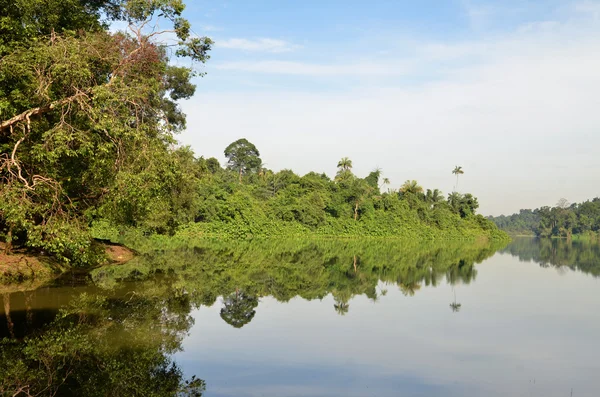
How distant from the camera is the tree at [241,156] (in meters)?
78.8

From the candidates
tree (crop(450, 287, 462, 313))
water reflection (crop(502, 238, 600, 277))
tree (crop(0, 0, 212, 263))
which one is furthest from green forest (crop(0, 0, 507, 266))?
water reflection (crop(502, 238, 600, 277))

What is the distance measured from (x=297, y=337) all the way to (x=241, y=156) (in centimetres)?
7025

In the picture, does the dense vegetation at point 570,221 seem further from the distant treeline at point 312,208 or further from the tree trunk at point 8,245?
the tree trunk at point 8,245

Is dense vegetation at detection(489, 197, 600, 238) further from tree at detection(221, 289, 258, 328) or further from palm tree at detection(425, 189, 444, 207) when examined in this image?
tree at detection(221, 289, 258, 328)

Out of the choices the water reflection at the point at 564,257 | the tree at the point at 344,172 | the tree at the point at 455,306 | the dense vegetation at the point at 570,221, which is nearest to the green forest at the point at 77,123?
the tree at the point at 455,306

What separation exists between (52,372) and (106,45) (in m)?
10.8

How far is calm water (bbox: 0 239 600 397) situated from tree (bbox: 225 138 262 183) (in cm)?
6146

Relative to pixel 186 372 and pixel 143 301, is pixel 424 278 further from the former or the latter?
pixel 186 372

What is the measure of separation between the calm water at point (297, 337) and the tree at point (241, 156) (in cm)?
6146

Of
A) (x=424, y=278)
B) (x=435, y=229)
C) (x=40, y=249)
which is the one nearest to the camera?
(x=40, y=249)

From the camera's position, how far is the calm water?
684 centimetres

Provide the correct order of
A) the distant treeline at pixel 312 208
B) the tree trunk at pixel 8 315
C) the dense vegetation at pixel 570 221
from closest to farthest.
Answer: the tree trunk at pixel 8 315 → the distant treeline at pixel 312 208 → the dense vegetation at pixel 570 221

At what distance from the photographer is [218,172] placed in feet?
210

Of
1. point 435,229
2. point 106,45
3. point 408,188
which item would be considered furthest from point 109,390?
point 408,188
